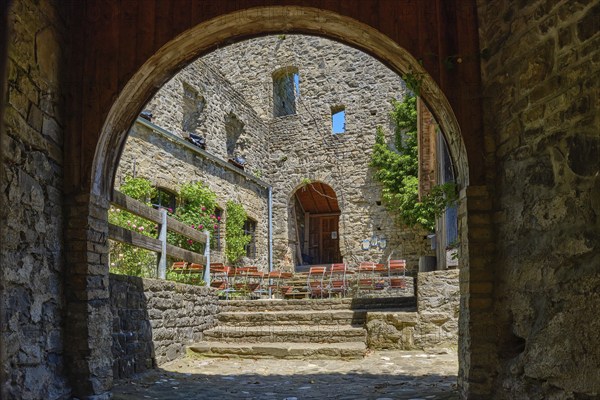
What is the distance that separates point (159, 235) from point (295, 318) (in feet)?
9.43

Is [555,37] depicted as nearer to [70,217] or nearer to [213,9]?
[213,9]

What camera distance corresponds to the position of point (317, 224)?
20.1 meters

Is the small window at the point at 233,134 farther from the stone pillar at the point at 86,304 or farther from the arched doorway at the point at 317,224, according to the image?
the stone pillar at the point at 86,304

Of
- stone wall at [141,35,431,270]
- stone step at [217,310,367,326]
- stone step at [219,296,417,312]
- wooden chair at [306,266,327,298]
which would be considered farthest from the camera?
stone wall at [141,35,431,270]

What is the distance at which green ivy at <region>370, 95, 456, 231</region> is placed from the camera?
15688mm

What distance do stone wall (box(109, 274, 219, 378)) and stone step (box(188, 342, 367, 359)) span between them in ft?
1.04

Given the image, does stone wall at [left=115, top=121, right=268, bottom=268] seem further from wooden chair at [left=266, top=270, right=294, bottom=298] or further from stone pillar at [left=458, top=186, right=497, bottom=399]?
stone pillar at [left=458, top=186, right=497, bottom=399]

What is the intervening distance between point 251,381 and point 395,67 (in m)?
3.40

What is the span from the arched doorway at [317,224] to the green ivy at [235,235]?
4014mm

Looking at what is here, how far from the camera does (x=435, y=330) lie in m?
7.57

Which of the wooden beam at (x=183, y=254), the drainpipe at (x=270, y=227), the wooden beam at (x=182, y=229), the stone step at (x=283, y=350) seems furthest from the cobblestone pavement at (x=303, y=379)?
the drainpipe at (x=270, y=227)

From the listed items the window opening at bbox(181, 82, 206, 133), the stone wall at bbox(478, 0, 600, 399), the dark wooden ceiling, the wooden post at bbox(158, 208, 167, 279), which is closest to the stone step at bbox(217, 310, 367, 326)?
the wooden post at bbox(158, 208, 167, 279)

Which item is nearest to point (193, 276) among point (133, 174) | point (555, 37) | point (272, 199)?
point (133, 174)

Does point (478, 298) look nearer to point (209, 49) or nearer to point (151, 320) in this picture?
point (209, 49)
